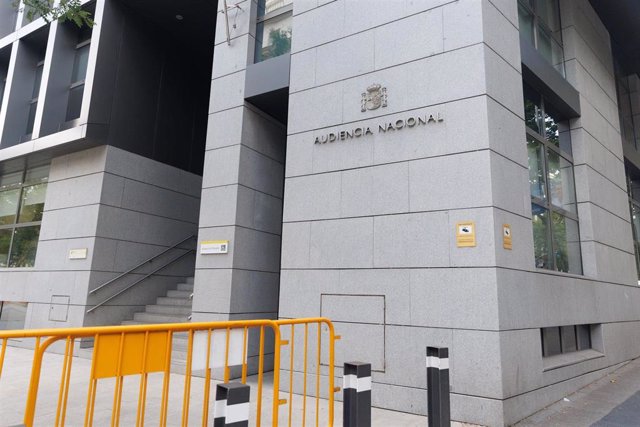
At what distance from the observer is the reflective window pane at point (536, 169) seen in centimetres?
766

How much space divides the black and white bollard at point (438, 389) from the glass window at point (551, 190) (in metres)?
3.86

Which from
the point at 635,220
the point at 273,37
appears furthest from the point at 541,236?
the point at 635,220

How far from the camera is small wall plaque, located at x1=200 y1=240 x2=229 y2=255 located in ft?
26.8

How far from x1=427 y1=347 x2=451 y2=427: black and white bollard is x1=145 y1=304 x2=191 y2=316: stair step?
7370 millimetres

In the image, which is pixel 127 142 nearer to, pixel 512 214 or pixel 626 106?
pixel 512 214

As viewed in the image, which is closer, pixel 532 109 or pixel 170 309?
pixel 532 109

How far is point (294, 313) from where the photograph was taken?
713 centimetres

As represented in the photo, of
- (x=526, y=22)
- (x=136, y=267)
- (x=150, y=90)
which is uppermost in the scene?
(x=150, y=90)

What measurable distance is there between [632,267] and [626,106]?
6395mm

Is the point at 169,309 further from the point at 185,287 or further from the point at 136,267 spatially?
the point at 136,267

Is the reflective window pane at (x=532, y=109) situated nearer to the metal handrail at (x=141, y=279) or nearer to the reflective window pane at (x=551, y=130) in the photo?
the reflective window pane at (x=551, y=130)

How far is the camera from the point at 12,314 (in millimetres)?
12172

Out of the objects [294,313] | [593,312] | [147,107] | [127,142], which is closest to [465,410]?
[294,313]

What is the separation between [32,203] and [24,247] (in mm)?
1296
